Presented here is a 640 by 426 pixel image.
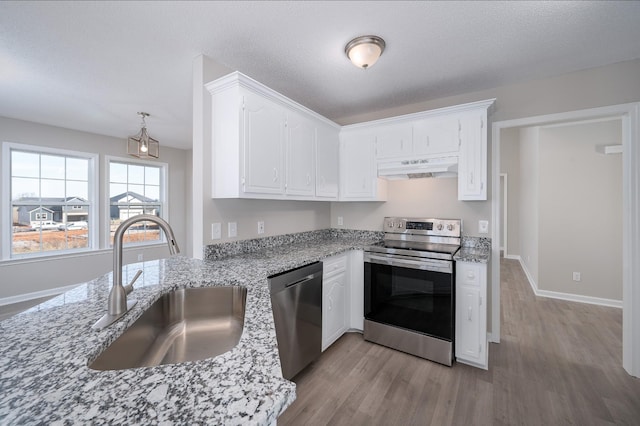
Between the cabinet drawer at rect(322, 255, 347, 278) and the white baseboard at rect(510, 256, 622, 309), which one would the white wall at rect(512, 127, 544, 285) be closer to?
the white baseboard at rect(510, 256, 622, 309)

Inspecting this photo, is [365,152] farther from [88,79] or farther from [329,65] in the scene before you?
[88,79]

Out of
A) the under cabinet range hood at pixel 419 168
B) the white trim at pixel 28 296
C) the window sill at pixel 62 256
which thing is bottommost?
the white trim at pixel 28 296

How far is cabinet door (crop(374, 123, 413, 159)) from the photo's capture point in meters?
2.78

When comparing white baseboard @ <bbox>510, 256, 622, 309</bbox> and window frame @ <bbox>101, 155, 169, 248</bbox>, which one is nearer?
white baseboard @ <bbox>510, 256, 622, 309</bbox>

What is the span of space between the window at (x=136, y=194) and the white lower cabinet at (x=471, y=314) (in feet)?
17.0

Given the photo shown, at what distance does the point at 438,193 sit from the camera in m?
2.92

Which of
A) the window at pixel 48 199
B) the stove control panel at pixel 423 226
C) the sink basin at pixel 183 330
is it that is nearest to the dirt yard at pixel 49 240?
the window at pixel 48 199

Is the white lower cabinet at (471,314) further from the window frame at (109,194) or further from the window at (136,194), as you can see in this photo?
the window frame at (109,194)

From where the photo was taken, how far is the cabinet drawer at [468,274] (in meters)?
2.24

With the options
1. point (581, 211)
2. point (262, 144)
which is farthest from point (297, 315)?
point (581, 211)

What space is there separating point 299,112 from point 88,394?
2404mm

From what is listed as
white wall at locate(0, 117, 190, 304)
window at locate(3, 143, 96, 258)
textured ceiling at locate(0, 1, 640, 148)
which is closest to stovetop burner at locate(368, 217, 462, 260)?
textured ceiling at locate(0, 1, 640, 148)

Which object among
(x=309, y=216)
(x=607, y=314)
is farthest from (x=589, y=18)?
(x=607, y=314)

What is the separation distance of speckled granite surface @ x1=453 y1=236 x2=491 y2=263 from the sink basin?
6.07 ft
